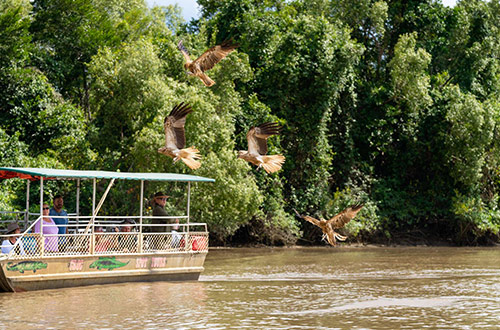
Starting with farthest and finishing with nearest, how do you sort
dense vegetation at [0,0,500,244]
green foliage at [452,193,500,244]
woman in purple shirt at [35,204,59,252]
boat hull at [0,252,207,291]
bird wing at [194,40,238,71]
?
green foliage at [452,193,500,244] < dense vegetation at [0,0,500,244] < bird wing at [194,40,238,71] < woman in purple shirt at [35,204,59,252] < boat hull at [0,252,207,291]

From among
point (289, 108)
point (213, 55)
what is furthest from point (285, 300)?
point (289, 108)

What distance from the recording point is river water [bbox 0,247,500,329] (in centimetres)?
1098

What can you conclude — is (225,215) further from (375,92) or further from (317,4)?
(317,4)

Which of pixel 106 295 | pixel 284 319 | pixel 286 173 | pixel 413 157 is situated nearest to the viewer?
pixel 284 319

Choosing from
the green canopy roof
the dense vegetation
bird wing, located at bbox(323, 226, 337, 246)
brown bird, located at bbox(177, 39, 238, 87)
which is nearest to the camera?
the green canopy roof

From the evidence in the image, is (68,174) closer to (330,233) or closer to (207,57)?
(207,57)

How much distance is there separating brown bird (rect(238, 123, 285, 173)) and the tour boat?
5.22 feet

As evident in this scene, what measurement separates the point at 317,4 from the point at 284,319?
71.6ft

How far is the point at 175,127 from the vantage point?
1481 centimetres

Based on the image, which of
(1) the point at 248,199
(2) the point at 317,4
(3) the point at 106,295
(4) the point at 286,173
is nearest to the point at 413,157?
(4) the point at 286,173

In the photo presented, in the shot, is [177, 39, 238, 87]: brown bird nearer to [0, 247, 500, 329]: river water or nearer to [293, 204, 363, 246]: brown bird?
[293, 204, 363, 246]: brown bird

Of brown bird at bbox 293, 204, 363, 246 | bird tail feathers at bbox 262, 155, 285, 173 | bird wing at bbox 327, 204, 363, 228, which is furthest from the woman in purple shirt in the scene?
bird wing at bbox 327, 204, 363, 228

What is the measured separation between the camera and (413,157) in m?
29.9

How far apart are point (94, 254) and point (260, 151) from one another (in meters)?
3.86
